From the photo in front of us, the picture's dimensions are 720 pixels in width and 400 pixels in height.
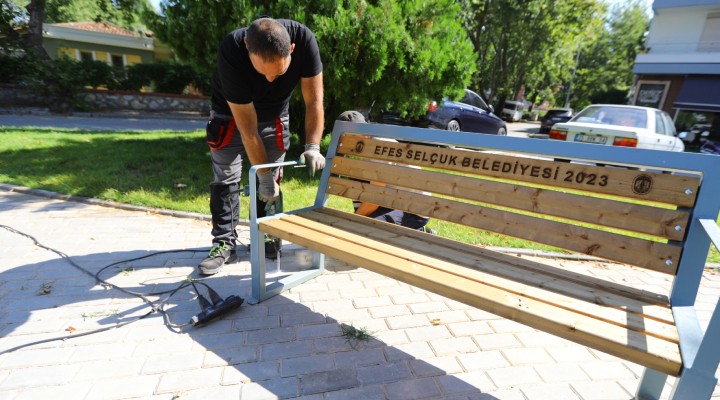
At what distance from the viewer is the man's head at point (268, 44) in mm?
2039

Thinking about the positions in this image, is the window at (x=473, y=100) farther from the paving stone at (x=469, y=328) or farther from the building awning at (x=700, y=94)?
the building awning at (x=700, y=94)

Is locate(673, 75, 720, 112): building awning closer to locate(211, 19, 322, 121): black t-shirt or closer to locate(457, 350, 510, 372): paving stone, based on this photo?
locate(457, 350, 510, 372): paving stone

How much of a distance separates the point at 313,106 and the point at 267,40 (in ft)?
2.33

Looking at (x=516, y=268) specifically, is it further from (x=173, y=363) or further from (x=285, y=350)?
(x=173, y=363)

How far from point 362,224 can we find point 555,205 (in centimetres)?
113

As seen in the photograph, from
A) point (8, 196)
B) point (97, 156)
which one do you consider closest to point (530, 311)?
point (8, 196)

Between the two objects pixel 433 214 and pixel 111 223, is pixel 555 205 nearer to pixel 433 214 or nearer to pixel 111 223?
pixel 433 214

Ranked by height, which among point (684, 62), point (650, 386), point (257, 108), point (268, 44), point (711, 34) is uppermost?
point (711, 34)

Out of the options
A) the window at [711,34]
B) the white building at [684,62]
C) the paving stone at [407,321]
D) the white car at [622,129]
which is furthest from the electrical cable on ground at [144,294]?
the window at [711,34]

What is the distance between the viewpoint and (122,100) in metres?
14.4

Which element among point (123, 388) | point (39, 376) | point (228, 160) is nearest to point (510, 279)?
point (123, 388)

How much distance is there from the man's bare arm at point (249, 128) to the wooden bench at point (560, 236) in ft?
0.82

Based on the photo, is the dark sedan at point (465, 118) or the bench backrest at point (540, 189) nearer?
the bench backrest at point (540, 189)

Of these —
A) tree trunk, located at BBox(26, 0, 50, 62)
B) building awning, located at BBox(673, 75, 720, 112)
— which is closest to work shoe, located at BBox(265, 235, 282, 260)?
tree trunk, located at BBox(26, 0, 50, 62)
